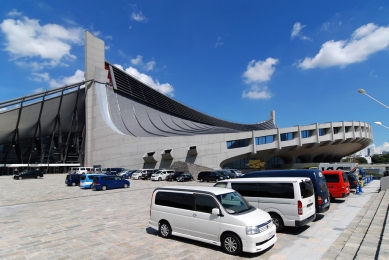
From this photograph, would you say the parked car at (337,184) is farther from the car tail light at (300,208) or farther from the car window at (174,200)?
the car window at (174,200)

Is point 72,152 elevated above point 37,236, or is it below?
above

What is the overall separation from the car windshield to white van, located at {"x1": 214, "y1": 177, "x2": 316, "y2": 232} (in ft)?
5.97

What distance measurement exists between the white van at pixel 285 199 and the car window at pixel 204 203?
8.82 feet

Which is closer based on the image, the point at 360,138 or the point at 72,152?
the point at 360,138

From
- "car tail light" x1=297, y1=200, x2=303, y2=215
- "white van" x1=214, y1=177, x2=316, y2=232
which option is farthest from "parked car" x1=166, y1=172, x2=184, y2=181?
"car tail light" x1=297, y1=200, x2=303, y2=215

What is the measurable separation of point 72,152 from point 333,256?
62.1m

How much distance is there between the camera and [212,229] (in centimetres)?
678

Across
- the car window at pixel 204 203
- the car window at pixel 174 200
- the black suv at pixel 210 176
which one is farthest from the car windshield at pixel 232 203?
the black suv at pixel 210 176

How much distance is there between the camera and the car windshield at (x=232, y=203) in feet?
22.5

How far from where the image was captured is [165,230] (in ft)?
26.0

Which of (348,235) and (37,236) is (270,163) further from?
(37,236)

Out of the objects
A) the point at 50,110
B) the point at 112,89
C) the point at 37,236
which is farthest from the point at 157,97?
the point at 37,236

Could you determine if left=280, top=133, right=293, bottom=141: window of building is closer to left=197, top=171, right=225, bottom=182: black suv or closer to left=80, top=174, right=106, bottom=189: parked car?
left=197, top=171, right=225, bottom=182: black suv

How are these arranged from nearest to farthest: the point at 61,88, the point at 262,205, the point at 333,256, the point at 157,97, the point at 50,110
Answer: the point at 333,256, the point at 262,205, the point at 61,88, the point at 50,110, the point at 157,97
